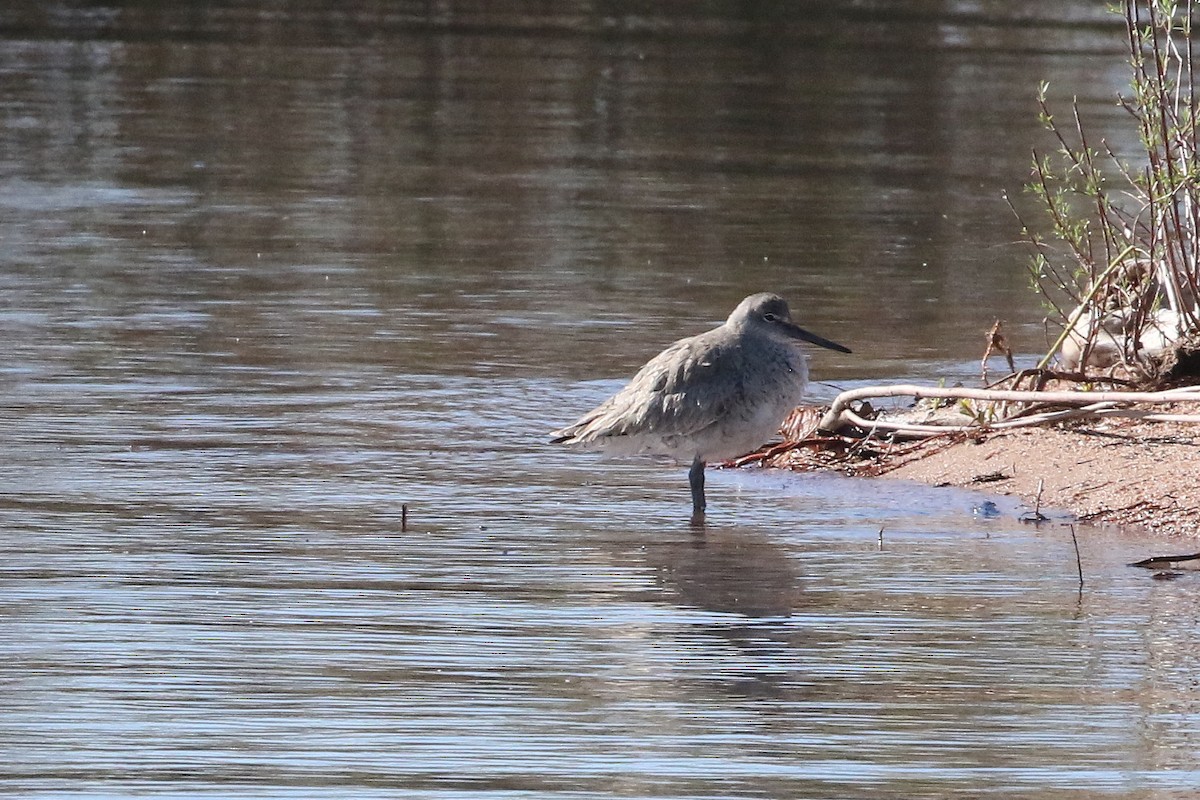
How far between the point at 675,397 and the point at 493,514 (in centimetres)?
83

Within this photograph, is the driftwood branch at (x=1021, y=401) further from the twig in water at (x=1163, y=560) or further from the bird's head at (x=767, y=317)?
the twig in water at (x=1163, y=560)

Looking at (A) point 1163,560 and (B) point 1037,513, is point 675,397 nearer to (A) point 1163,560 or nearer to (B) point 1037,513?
(B) point 1037,513

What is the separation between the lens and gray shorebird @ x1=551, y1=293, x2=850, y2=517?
8148 millimetres

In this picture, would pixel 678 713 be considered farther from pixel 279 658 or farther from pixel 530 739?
pixel 279 658

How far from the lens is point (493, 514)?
25.7 feet

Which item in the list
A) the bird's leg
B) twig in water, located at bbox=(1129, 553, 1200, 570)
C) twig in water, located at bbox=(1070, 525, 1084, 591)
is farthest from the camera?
the bird's leg

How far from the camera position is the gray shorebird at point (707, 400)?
815 centimetres

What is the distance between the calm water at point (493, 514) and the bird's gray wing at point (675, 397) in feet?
0.88

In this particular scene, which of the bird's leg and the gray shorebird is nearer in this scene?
the bird's leg

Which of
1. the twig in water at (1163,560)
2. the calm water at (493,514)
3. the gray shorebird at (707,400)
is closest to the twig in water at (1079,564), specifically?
the calm water at (493,514)

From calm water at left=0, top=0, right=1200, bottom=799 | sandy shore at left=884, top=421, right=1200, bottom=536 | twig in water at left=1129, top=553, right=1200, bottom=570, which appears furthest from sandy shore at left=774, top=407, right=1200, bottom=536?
twig in water at left=1129, top=553, right=1200, bottom=570

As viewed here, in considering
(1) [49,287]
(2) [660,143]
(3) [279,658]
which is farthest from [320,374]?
(2) [660,143]

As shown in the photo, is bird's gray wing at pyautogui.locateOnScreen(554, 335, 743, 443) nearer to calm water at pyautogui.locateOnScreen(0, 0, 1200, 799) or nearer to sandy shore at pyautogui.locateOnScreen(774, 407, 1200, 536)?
calm water at pyautogui.locateOnScreen(0, 0, 1200, 799)

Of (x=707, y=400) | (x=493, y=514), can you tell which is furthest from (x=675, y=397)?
(x=493, y=514)
